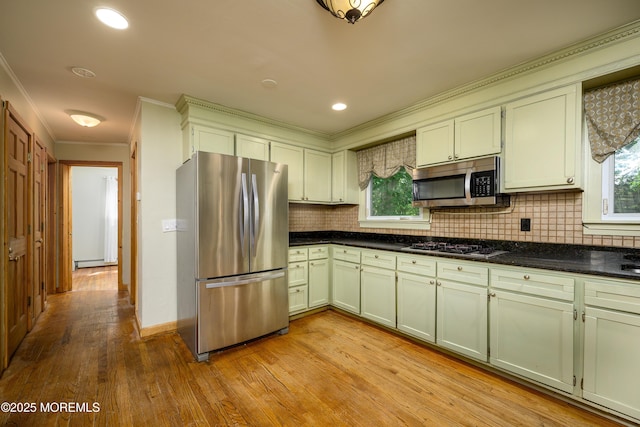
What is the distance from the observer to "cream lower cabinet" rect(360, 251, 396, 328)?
291cm

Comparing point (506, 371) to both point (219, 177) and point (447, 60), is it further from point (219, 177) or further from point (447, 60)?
point (219, 177)

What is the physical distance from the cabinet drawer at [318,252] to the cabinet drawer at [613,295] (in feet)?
8.09

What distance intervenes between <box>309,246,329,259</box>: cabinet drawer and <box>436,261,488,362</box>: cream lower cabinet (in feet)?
4.91

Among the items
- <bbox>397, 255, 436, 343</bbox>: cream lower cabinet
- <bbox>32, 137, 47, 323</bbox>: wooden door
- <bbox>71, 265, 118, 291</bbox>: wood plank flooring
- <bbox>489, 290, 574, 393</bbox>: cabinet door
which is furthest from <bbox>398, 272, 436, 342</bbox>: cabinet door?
<bbox>71, 265, 118, 291</bbox>: wood plank flooring

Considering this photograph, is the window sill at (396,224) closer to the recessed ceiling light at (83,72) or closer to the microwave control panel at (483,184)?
the microwave control panel at (483,184)

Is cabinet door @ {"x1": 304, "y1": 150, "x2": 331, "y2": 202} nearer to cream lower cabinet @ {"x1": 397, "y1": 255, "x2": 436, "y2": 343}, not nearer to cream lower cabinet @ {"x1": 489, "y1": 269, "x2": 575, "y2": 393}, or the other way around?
cream lower cabinet @ {"x1": 397, "y1": 255, "x2": 436, "y2": 343}

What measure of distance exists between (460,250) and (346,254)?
1.31 meters

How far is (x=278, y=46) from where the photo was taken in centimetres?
202

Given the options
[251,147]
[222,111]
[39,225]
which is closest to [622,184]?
[251,147]

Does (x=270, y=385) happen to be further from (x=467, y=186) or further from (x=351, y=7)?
(x=351, y=7)

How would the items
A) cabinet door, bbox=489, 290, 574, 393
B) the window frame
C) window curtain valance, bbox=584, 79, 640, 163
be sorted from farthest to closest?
the window frame
window curtain valance, bbox=584, 79, 640, 163
cabinet door, bbox=489, 290, 574, 393

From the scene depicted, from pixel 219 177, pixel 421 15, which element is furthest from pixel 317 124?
pixel 421 15

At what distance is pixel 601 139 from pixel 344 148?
2639mm

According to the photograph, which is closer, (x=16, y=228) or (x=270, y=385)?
(x=270, y=385)
